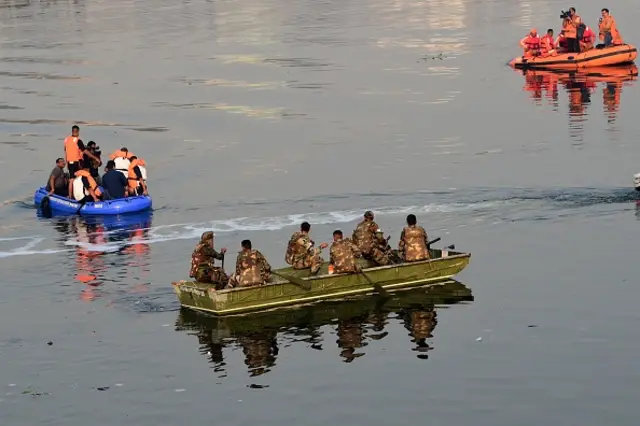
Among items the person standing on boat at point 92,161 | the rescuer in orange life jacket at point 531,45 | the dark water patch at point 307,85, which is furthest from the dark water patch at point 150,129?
the rescuer in orange life jacket at point 531,45

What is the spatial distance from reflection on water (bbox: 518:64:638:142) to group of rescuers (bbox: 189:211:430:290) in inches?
1133

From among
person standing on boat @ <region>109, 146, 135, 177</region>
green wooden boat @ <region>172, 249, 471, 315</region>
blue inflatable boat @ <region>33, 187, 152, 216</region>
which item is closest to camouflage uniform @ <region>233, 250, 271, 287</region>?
green wooden boat @ <region>172, 249, 471, 315</region>

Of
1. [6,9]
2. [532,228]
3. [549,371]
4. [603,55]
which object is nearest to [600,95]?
[603,55]

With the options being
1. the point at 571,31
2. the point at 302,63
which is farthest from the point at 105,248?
the point at 302,63

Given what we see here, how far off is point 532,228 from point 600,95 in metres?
31.2

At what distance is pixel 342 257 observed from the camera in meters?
39.9

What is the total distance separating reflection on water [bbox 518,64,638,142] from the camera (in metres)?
72.7

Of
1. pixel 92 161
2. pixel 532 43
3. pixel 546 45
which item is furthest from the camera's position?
pixel 532 43

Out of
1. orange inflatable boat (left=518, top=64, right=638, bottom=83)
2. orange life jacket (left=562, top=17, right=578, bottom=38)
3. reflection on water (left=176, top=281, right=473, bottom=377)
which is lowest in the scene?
reflection on water (left=176, top=281, right=473, bottom=377)

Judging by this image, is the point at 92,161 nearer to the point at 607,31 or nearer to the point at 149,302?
the point at 149,302

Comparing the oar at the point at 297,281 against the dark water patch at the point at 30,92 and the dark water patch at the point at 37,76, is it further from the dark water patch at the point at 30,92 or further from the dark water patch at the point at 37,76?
the dark water patch at the point at 37,76

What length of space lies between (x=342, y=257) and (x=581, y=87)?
4404 centimetres

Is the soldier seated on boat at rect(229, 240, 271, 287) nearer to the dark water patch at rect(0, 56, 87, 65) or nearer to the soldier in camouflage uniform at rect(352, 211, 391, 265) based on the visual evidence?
the soldier in camouflage uniform at rect(352, 211, 391, 265)

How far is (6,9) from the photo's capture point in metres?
148
